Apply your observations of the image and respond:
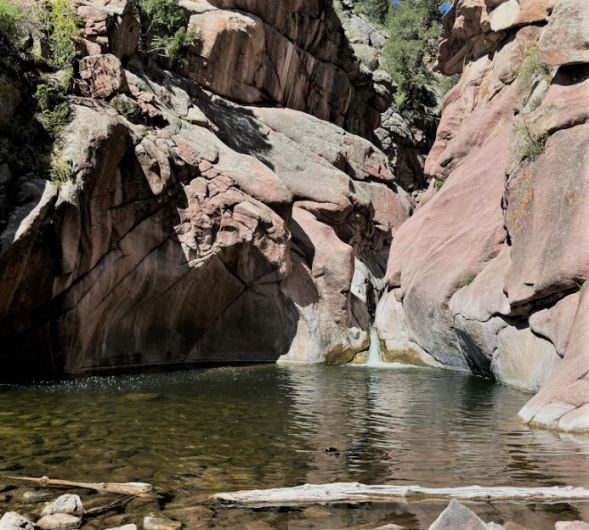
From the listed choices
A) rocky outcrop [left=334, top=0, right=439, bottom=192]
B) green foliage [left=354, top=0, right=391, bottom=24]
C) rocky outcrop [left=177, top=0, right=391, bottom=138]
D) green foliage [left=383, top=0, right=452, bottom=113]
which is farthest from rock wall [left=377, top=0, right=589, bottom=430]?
green foliage [left=354, top=0, right=391, bottom=24]

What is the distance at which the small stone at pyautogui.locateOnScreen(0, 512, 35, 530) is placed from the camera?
5363 millimetres

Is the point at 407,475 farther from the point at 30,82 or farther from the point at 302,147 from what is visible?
the point at 302,147

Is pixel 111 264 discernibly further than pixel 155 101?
No

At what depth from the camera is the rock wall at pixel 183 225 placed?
1689 centimetres

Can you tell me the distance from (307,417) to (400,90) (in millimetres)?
41908

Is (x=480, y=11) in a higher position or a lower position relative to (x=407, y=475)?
higher

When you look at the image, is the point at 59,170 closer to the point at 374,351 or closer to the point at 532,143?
the point at 532,143

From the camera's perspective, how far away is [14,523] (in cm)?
543

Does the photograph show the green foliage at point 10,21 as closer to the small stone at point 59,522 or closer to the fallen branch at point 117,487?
the fallen branch at point 117,487

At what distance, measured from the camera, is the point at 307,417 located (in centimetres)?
1182

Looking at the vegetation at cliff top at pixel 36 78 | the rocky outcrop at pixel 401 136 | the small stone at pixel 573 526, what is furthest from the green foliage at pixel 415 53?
the small stone at pixel 573 526

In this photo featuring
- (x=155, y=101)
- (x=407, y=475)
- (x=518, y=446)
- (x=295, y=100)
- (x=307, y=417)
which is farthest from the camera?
(x=295, y=100)

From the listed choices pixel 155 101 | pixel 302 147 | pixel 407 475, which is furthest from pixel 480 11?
pixel 407 475

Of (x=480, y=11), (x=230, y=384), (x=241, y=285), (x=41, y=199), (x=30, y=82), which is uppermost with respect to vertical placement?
(x=480, y=11)
